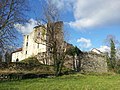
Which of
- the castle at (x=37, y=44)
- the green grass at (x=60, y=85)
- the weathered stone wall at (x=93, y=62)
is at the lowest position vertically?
the green grass at (x=60, y=85)

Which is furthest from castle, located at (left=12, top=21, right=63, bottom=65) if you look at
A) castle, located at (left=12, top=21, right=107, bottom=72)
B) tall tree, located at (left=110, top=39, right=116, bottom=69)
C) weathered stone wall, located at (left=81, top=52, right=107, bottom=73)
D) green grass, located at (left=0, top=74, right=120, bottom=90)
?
tall tree, located at (left=110, top=39, right=116, bottom=69)

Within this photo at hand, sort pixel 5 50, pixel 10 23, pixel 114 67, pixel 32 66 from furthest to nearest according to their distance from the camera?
pixel 114 67 → pixel 32 66 → pixel 10 23 → pixel 5 50

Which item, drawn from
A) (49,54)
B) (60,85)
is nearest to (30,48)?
(49,54)

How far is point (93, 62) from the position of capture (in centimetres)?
5200

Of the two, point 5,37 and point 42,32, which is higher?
point 42,32

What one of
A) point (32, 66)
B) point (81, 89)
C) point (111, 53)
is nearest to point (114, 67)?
point (111, 53)

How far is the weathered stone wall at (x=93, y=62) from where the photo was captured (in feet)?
164

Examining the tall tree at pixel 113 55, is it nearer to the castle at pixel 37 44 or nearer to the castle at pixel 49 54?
the castle at pixel 49 54

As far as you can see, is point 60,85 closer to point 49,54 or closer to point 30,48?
point 49,54

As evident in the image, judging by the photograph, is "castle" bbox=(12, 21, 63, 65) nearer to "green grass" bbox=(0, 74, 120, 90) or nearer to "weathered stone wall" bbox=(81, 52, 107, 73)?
"weathered stone wall" bbox=(81, 52, 107, 73)

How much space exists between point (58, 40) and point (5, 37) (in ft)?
40.6

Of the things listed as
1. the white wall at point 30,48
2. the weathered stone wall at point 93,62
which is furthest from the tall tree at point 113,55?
the white wall at point 30,48

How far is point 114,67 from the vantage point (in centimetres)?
5775

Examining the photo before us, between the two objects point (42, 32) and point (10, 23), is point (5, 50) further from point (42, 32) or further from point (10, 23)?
point (42, 32)
